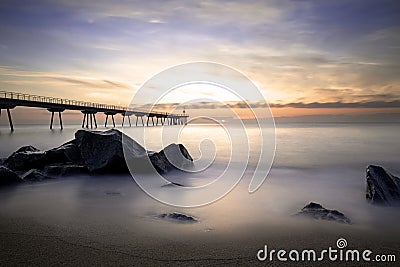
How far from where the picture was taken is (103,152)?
8.31 metres

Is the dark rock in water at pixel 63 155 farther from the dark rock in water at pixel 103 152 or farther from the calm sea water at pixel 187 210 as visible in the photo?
the calm sea water at pixel 187 210

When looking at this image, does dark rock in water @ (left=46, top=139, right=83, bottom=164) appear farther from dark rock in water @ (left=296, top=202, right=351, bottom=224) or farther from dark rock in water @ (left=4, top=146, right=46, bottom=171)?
dark rock in water @ (left=296, top=202, right=351, bottom=224)

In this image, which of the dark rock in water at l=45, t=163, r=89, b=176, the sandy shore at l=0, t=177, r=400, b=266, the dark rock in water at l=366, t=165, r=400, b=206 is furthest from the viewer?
the dark rock in water at l=45, t=163, r=89, b=176

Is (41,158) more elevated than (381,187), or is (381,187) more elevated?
(41,158)

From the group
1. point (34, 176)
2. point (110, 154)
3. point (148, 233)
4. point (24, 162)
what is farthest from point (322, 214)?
point (24, 162)

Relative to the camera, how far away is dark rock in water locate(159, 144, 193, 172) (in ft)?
30.6

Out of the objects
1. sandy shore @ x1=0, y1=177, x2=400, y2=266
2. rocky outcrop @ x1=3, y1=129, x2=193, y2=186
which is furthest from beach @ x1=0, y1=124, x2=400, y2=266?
rocky outcrop @ x1=3, y1=129, x2=193, y2=186

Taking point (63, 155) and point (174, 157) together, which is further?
point (174, 157)

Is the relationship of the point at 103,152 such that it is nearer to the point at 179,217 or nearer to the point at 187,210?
the point at 187,210

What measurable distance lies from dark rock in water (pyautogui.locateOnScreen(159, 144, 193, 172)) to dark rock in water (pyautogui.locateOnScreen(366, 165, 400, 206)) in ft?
18.0

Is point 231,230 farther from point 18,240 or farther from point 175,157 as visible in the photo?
point 175,157

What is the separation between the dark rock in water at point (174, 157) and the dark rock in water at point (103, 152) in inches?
45.5

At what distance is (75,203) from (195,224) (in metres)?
2.53

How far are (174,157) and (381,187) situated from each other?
592cm
